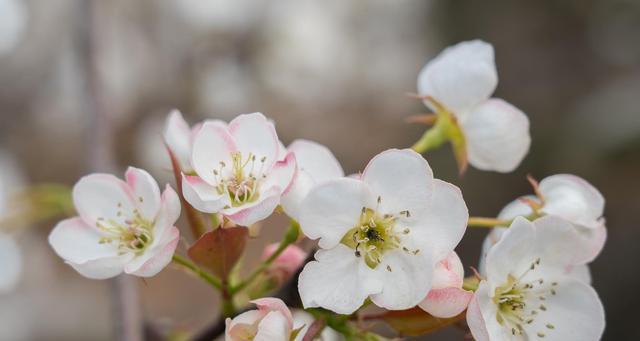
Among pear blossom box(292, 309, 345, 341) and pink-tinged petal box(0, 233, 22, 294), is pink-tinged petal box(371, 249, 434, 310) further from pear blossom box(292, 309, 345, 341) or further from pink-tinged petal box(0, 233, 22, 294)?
pink-tinged petal box(0, 233, 22, 294)

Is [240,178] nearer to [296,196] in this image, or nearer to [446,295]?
[296,196]

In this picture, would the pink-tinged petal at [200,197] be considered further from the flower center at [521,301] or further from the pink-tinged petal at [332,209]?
the flower center at [521,301]

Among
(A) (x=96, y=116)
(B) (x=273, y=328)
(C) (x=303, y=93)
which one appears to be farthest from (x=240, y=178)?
(C) (x=303, y=93)

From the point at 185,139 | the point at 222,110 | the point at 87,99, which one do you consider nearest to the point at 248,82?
the point at 222,110

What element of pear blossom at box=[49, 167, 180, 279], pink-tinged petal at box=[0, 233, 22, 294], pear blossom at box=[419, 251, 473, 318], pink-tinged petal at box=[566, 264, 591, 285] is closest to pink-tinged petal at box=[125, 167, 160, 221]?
pear blossom at box=[49, 167, 180, 279]

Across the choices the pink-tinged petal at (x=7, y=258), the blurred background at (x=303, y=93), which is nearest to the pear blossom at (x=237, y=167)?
the pink-tinged petal at (x=7, y=258)

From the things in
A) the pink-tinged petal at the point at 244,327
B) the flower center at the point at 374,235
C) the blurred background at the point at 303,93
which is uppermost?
the flower center at the point at 374,235
